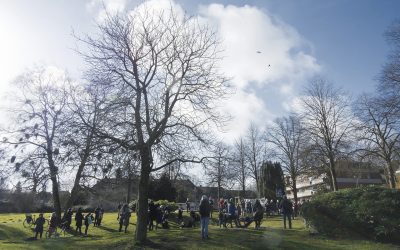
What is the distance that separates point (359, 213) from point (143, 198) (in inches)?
407

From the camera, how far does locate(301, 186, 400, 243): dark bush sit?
671 inches

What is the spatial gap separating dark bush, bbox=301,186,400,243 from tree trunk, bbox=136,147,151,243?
8.80 metres

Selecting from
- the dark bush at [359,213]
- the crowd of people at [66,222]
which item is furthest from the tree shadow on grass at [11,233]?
the dark bush at [359,213]

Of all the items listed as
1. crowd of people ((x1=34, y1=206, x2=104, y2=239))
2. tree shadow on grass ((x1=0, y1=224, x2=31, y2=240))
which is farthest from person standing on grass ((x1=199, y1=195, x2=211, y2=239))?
tree shadow on grass ((x1=0, y1=224, x2=31, y2=240))

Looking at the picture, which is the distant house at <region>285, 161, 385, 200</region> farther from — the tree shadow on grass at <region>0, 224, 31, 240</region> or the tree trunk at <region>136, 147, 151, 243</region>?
the tree shadow on grass at <region>0, 224, 31, 240</region>

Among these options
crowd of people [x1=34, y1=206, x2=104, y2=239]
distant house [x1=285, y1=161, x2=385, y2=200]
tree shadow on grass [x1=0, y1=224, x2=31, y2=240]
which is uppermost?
distant house [x1=285, y1=161, x2=385, y2=200]

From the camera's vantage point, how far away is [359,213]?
17828 millimetres

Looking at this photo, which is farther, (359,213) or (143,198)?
(359,213)

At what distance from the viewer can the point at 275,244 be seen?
16531 mm

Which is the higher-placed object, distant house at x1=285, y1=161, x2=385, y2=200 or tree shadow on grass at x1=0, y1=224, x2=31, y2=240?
distant house at x1=285, y1=161, x2=385, y2=200

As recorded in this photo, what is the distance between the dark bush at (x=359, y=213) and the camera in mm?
17031

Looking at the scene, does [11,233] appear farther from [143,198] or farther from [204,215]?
[204,215]

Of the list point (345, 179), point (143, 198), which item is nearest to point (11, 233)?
point (143, 198)

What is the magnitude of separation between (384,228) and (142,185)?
11.3m
